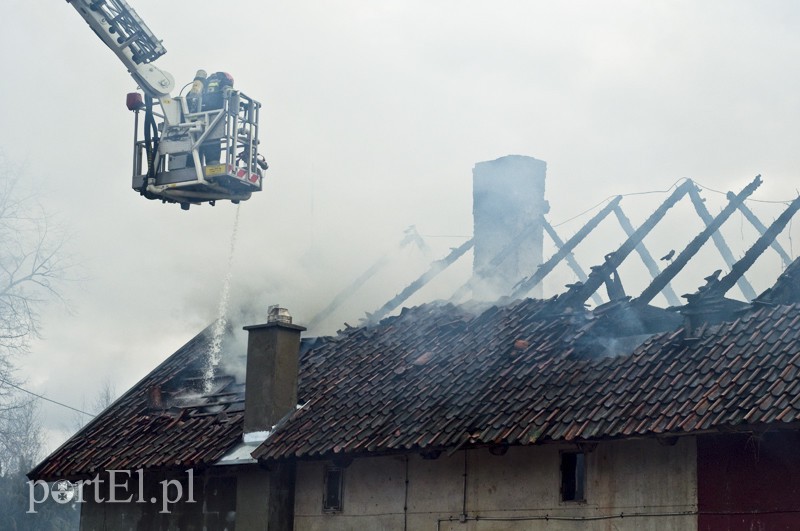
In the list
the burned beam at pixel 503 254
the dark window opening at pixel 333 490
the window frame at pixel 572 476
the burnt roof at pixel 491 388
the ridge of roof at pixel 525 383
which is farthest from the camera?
the burned beam at pixel 503 254

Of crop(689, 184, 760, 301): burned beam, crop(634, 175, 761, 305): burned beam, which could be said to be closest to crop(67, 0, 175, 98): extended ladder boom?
crop(634, 175, 761, 305): burned beam

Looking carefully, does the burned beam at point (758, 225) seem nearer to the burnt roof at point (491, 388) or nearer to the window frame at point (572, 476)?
the burnt roof at point (491, 388)

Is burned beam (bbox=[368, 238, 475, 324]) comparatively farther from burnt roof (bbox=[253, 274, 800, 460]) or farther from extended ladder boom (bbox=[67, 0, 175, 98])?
extended ladder boom (bbox=[67, 0, 175, 98])

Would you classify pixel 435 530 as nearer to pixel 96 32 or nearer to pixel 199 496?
pixel 199 496

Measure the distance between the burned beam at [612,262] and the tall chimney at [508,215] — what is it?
3916mm

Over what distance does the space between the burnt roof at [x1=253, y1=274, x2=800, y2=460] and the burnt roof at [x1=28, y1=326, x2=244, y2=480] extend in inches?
55.4

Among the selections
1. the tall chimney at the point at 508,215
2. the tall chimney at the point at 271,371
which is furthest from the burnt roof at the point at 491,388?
the tall chimney at the point at 508,215

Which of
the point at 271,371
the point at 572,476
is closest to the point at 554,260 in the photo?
the point at 271,371

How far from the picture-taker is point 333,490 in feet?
58.4

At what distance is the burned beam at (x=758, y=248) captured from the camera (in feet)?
58.4

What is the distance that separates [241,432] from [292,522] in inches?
67.4

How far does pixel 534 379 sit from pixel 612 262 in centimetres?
432

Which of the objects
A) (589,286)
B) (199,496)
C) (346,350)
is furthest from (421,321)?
(199,496)

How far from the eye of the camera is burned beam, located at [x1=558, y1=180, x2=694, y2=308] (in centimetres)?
1858
